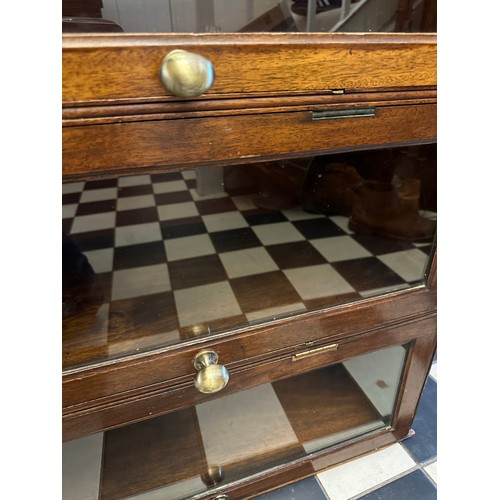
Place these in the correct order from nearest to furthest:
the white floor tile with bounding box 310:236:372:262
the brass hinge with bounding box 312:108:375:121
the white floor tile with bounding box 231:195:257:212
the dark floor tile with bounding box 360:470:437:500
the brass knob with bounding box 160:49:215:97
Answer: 1. the brass knob with bounding box 160:49:215:97
2. the brass hinge with bounding box 312:108:375:121
3. the white floor tile with bounding box 231:195:257:212
4. the white floor tile with bounding box 310:236:372:262
5. the dark floor tile with bounding box 360:470:437:500

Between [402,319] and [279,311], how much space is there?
24cm

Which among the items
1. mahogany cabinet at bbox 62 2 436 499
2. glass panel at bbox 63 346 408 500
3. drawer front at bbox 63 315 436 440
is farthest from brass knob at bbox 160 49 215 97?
glass panel at bbox 63 346 408 500

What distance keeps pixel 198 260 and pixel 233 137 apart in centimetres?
22

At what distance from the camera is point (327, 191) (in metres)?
0.58

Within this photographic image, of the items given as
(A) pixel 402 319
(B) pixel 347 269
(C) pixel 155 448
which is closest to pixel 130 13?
(B) pixel 347 269

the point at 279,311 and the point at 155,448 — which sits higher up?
the point at 279,311

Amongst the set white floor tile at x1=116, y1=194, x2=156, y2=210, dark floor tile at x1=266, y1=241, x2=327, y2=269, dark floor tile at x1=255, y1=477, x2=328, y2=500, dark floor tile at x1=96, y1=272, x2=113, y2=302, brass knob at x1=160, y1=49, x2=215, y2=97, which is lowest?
dark floor tile at x1=255, y1=477, x2=328, y2=500

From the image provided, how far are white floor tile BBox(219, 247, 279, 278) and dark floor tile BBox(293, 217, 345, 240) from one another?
0.24 ft

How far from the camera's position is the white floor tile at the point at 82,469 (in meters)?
0.69

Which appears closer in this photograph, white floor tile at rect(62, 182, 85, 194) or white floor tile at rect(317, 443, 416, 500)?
white floor tile at rect(62, 182, 85, 194)

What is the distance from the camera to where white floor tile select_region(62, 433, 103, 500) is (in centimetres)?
69

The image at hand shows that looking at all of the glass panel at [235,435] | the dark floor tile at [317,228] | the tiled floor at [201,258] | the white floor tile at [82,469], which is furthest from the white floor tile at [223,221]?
the white floor tile at [82,469]

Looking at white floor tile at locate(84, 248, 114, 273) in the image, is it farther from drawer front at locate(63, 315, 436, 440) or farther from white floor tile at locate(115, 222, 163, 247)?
drawer front at locate(63, 315, 436, 440)
